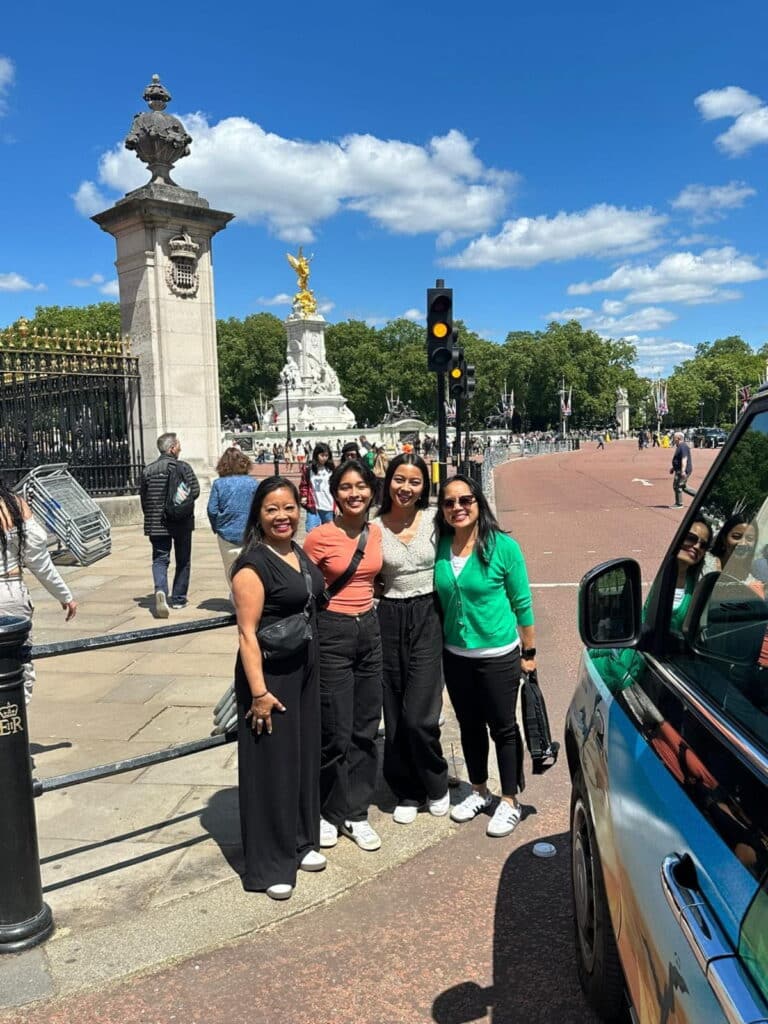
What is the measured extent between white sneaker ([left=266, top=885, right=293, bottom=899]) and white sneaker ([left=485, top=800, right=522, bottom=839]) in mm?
1046

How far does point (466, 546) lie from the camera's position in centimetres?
388

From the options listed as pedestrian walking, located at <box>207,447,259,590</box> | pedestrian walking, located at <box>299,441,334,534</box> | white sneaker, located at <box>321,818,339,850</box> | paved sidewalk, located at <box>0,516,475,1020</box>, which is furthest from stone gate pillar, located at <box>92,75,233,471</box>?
white sneaker, located at <box>321,818,339,850</box>

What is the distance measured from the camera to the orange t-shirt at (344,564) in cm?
379

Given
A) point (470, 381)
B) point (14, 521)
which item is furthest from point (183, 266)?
point (14, 521)

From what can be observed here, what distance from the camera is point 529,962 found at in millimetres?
3006

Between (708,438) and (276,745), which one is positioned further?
(708,438)

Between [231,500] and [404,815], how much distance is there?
4032 millimetres

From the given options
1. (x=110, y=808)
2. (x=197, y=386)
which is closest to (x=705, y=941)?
(x=110, y=808)

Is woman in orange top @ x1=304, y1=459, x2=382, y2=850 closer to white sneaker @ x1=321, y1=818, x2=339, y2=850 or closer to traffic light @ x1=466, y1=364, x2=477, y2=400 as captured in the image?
white sneaker @ x1=321, y1=818, x2=339, y2=850

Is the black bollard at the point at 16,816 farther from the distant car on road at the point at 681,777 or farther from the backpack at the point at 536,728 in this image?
the backpack at the point at 536,728

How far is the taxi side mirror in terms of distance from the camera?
236cm

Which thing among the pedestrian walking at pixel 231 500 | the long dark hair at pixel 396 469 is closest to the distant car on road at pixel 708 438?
the pedestrian walking at pixel 231 500

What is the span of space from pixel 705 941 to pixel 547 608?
7893mm

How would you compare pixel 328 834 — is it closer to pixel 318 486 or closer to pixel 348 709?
pixel 348 709
